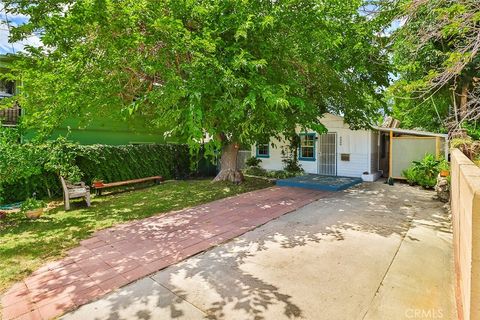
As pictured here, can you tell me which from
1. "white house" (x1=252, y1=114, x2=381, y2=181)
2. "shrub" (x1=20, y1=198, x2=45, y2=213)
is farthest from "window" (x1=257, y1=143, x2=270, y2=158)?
"shrub" (x1=20, y1=198, x2=45, y2=213)

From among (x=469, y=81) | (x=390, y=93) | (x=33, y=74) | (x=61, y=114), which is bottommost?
(x=61, y=114)

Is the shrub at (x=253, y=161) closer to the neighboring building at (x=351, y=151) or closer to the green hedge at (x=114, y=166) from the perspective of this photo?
the neighboring building at (x=351, y=151)

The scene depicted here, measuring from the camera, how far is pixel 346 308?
115 inches

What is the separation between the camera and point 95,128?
42.5 ft

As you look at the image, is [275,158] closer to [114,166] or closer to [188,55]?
[114,166]

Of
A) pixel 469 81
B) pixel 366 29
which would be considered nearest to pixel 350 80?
pixel 366 29

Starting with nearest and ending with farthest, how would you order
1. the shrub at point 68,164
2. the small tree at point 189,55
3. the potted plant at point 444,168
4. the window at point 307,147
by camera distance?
the small tree at point 189,55, the shrub at point 68,164, the potted plant at point 444,168, the window at point 307,147

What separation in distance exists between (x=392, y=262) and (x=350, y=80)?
6.74 m

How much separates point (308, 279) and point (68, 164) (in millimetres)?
7529

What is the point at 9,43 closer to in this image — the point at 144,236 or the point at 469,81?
the point at 144,236

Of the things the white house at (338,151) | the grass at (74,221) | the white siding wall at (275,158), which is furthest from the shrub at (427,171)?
the grass at (74,221)

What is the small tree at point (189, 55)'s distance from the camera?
16.8 ft

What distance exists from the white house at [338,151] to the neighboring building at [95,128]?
712cm

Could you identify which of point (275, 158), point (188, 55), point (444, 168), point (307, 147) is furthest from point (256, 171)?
point (188, 55)
